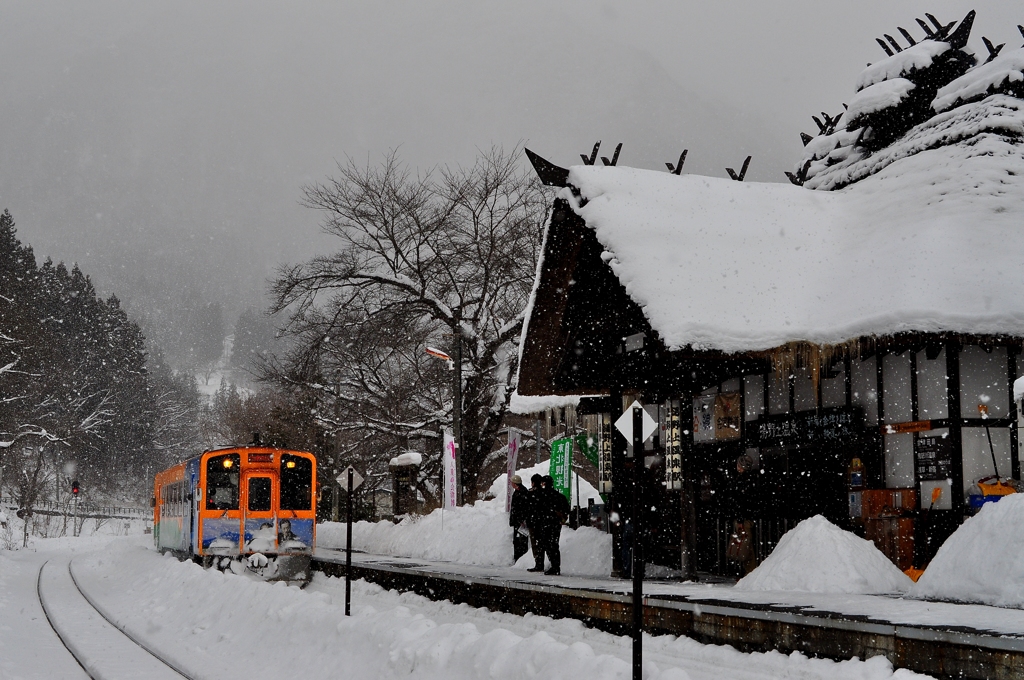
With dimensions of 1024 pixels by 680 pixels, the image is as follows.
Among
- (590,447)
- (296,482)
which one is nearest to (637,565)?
(590,447)

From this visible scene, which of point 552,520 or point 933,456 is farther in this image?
point 552,520

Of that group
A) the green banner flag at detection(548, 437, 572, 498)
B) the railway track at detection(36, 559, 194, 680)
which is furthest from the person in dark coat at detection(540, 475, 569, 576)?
the railway track at detection(36, 559, 194, 680)

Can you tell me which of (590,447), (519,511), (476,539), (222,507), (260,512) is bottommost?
(476,539)

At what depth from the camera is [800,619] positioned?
33.0 feet

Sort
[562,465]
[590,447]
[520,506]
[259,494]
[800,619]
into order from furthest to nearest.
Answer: [590,447] → [259,494] → [562,465] → [520,506] → [800,619]

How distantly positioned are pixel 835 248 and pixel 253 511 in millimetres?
13686

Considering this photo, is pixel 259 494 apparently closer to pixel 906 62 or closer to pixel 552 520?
pixel 552 520

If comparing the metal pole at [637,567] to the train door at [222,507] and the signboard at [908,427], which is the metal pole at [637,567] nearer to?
the signboard at [908,427]

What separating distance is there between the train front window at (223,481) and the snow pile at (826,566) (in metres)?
13.0

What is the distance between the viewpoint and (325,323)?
110ft

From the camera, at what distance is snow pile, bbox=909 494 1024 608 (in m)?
10.7

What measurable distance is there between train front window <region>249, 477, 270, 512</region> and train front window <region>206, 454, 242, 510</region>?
306mm

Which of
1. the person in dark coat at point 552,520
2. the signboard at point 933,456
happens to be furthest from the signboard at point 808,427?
the person in dark coat at point 552,520

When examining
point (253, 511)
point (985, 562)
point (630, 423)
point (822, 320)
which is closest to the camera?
point (630, 423)
